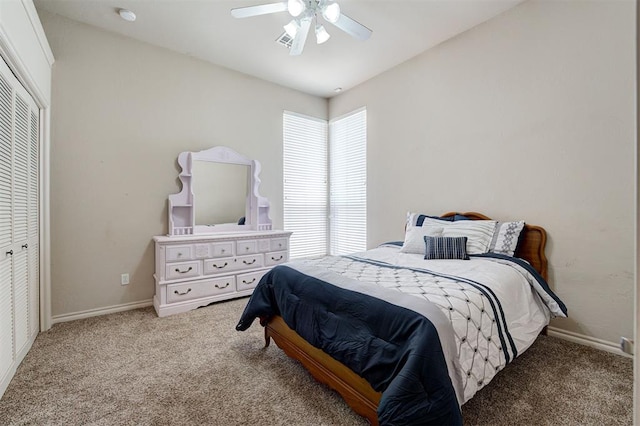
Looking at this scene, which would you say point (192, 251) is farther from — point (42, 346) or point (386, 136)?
point (386, 136)

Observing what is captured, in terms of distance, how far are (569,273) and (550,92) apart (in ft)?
5.07

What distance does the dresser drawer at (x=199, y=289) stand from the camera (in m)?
2.99

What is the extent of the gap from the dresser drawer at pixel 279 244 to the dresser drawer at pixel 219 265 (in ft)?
1.72

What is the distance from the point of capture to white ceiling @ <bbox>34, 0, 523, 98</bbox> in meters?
2.64

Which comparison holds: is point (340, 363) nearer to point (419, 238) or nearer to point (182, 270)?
point (419, 238)

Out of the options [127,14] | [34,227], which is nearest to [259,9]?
[127,14]

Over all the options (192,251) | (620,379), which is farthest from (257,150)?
(620,379)

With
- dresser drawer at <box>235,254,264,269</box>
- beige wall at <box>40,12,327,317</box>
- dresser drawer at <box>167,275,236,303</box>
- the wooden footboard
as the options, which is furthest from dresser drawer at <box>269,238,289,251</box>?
the wooden footboard

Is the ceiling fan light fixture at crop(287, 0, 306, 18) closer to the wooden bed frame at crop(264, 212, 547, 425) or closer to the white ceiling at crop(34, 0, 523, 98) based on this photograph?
the white ceiling at crop(34, 0, 523, 98)

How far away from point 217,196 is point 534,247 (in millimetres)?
3419

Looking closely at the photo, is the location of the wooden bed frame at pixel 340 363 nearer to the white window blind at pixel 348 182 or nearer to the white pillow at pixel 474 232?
the white pillow at pixel 474 232

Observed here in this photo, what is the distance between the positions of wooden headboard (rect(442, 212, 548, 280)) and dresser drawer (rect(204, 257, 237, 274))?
294 cm

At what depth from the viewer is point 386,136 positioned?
3896 mm

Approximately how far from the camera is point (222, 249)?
3305 mm
